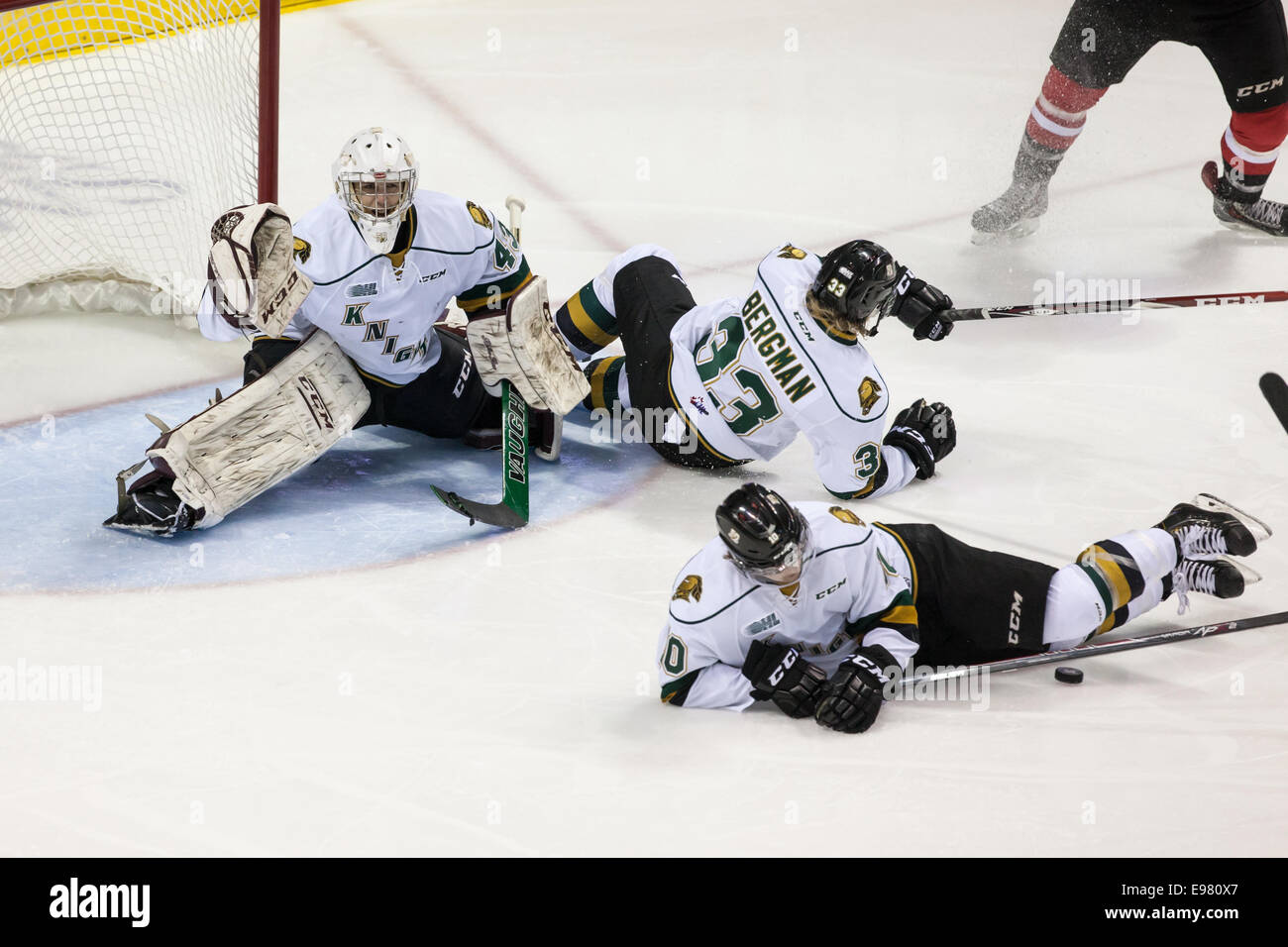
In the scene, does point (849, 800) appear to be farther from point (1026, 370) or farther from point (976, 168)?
point (976, 168)

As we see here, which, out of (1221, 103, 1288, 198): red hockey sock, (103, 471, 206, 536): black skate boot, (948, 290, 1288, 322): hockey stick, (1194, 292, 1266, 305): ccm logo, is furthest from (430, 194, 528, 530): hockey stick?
(1221, 103, 1288, 198): red hockey sock

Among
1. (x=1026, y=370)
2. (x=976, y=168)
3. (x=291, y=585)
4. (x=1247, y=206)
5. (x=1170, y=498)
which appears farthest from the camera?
(x=976, y=168)

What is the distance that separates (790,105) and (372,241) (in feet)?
12.0

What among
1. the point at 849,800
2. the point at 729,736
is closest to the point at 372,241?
the point at 729,736

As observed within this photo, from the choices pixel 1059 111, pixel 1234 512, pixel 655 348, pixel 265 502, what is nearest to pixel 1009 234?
pixel 1059 111

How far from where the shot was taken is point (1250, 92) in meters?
5.44

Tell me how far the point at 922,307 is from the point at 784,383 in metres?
0.52

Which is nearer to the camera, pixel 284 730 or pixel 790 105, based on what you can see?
pixel 284 730

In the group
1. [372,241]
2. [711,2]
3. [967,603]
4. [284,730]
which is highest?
[711,2]

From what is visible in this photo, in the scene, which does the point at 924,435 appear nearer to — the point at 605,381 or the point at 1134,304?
the point at 1134,304

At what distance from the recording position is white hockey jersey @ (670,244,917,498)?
3854 millimetres

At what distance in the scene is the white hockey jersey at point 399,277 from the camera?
3895mm

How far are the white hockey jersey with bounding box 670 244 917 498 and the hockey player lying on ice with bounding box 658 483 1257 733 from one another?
2.29 ft

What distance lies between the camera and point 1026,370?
499 centimetres
